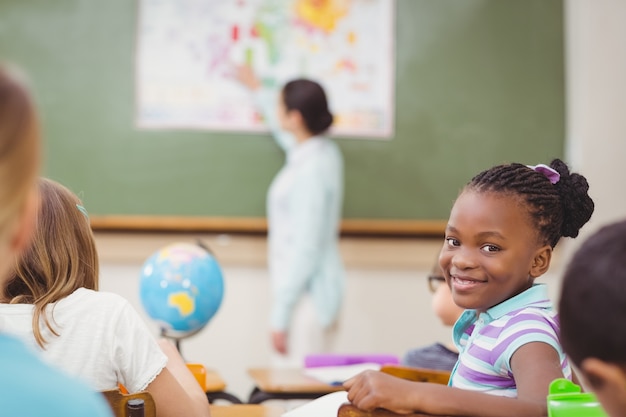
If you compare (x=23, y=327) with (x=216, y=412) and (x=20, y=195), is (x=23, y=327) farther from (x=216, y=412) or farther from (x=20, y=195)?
(x=20, y=195)

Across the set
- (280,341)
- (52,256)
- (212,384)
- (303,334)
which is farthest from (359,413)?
(303,334)

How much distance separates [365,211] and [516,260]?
280 centimetres

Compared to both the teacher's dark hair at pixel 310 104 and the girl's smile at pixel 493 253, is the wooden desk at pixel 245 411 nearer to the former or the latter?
the girl's smile at pixel 493 253

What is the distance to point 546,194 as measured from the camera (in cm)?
170

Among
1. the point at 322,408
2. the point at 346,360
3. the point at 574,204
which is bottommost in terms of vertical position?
the point at 346,360

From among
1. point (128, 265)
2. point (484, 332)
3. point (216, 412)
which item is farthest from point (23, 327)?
point (128, 265)

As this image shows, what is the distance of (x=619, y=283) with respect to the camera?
927 millimetres

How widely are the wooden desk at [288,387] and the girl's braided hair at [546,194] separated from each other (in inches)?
36.9

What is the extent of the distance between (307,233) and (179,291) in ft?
3.85

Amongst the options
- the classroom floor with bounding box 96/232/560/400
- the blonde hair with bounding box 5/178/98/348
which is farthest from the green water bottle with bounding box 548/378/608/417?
the classroom floor with bounding box 96/232/560/400

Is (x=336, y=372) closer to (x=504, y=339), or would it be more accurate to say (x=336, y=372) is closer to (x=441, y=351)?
(x=441, y=351)

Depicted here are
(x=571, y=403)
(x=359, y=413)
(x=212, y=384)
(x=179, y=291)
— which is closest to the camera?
(x=571, y=403)

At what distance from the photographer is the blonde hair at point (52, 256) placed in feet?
5.32

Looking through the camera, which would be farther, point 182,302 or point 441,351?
Answer: point 182,302
